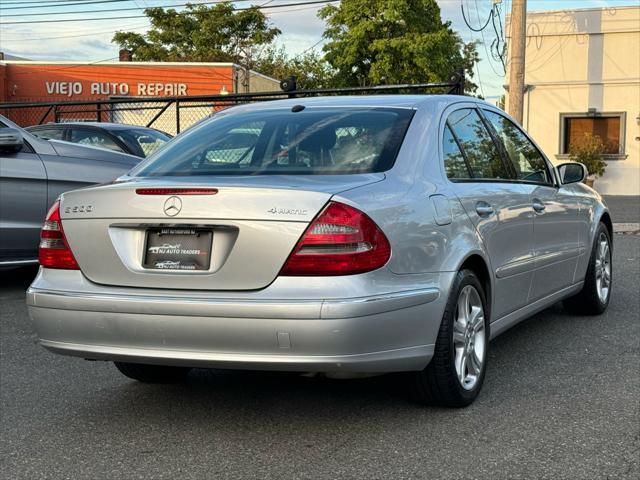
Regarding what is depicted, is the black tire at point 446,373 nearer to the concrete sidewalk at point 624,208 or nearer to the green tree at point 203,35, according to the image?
the concrete sidewalk at point 624,208

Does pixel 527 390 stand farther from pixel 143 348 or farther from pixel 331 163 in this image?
pixel 143 348

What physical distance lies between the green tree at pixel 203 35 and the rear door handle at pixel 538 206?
55.2 metres

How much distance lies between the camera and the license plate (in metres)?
3.73

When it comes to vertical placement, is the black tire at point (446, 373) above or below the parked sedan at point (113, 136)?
below

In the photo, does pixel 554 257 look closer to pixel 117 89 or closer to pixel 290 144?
pixel 290 144

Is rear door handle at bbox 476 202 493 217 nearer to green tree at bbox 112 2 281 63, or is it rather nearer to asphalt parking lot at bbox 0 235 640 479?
asphalt parking lot at bbox 0 235 640 479

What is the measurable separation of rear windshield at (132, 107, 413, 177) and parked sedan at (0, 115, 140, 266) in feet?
10.5

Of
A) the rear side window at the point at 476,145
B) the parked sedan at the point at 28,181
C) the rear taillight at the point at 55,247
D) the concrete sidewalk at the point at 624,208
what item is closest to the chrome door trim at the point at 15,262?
the parked sedan at the point at 28,181

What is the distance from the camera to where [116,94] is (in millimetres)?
39406

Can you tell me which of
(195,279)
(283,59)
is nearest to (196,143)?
(195,279)

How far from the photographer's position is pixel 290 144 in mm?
4398

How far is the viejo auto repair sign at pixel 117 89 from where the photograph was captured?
39.1m

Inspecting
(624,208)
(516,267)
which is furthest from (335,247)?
(624,208)

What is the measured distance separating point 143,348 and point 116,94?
122 feet
